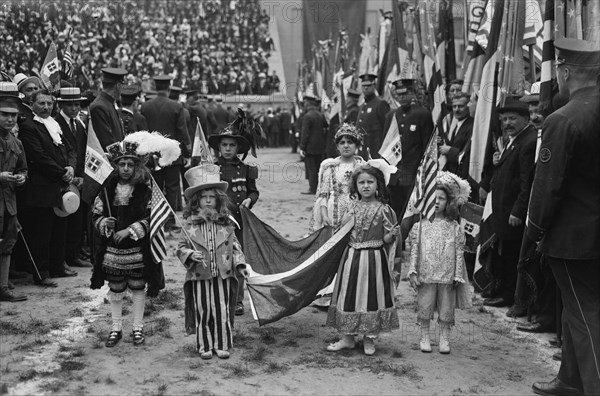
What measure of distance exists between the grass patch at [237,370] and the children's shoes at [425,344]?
1.55m

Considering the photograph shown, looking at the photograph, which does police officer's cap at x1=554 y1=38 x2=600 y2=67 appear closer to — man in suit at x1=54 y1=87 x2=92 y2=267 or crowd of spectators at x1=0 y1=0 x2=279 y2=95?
man in suit at x1=54 y1=87 x2=92 y2=267

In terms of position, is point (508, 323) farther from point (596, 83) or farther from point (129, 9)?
point (129, 9)

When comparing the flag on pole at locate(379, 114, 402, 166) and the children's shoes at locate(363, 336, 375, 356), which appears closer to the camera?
the children's shoes at locate(363, 336, 375, 356)

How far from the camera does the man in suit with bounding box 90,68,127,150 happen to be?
9.37 meters

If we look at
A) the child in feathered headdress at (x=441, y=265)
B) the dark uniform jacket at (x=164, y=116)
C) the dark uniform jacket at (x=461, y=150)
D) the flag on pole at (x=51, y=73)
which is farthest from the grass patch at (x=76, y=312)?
the dark uniform jacket at (x=164, y=116)

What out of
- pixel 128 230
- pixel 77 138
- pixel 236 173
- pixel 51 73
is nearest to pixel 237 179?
pixel 236 173

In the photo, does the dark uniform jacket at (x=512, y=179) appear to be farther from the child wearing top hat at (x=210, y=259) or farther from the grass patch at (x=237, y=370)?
the grass patch at (x=237, y=370)

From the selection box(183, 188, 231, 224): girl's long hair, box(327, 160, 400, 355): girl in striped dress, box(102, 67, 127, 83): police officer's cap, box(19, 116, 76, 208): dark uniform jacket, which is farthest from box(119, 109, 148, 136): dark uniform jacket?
box(327, 160, 400, 355): girl in striped dress

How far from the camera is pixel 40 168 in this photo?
27.6ft

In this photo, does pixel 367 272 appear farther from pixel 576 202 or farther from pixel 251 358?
pixel 576 202

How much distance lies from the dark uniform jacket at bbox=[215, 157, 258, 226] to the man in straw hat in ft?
7.02

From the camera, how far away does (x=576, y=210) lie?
500 centimetres

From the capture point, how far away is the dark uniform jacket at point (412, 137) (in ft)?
34.9

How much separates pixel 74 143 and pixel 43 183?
3.14 ft
